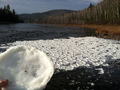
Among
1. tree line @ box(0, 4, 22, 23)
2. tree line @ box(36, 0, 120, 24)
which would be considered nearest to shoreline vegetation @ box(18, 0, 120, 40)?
tree line @ box(36, 0, 120, 24)

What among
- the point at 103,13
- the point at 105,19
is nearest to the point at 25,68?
the point at 105,19

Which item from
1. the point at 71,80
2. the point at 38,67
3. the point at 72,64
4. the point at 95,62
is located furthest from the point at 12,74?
the point at 95,62

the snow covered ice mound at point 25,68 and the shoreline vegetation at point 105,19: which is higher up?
the shoreline vegetation at point 105,19

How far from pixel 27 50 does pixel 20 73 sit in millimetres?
761

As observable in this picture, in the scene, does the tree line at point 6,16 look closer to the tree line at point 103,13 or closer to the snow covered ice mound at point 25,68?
the tree line at point 103,13

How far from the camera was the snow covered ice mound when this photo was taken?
312 centimetres

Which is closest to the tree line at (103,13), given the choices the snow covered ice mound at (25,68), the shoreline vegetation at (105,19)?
the shoreline vegetation at (105,19)

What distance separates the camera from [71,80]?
17.7ft

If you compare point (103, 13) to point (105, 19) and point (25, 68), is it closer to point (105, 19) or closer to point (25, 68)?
point (105, 19)

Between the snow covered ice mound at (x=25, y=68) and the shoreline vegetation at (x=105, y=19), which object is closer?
the snow covered ice mound at (x=25, y=68)

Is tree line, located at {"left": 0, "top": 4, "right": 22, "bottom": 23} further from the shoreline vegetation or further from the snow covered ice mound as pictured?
the snow covered ice mound

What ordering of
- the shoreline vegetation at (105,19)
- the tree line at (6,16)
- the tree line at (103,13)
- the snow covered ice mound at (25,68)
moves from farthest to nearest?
the tree line at (6,16) → the tree line at (103,13) → the shoreline vegetation at (105,19) → the snow covered ice mound at (25,68)

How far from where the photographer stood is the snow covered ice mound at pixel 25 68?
3121 millimetres

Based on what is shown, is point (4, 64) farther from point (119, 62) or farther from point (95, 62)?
point (119, 62)
